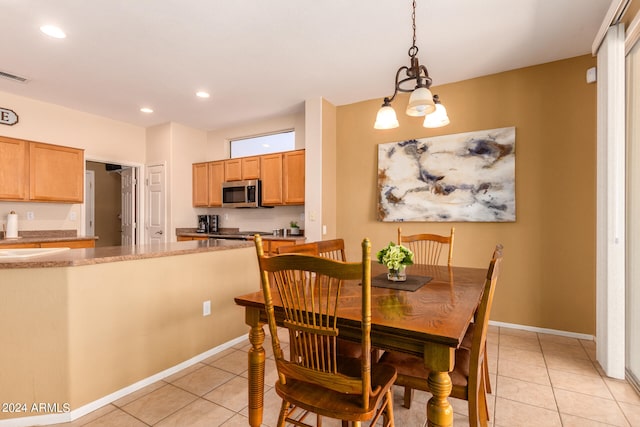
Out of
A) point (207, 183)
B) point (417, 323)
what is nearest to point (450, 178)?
point (417, 323)

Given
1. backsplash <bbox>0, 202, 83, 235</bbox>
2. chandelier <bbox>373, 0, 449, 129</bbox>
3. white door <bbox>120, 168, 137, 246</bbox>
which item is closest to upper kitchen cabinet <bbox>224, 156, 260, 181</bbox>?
white door <bbox>120, 168, 137, 246</bbox>

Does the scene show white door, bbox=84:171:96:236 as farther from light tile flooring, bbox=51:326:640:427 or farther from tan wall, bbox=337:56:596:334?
tan wall, bbox=337:56:596:334

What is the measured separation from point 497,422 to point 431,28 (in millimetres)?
2810

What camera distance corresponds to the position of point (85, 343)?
73.7 inches

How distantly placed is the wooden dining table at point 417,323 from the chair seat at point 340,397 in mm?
156

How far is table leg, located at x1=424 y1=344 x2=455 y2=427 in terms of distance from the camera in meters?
1.12

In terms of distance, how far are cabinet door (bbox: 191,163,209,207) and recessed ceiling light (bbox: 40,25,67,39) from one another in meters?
2.78

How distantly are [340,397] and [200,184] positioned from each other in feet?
15.9

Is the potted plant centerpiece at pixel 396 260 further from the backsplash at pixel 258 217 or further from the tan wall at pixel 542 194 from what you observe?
the backsplash at pixel 258 217

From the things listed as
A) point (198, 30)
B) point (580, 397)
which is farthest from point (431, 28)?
point (580, 397)

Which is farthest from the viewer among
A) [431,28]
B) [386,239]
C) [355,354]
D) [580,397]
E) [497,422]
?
[386,239]

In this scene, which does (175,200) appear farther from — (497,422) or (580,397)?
(580,397)

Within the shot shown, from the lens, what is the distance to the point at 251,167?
4836 millimetres

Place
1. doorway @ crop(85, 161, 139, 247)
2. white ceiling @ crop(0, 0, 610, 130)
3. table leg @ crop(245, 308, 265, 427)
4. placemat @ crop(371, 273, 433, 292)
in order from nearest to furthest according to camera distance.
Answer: table leg @ crop(245, 308, 265, 427) → placemat @ crop(371, 273, 433, 292) → white ceiling @ crop(0, 0, 610, 130) → doorway @ crop(85, 161, 139, 247)
